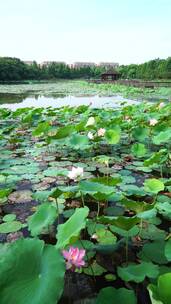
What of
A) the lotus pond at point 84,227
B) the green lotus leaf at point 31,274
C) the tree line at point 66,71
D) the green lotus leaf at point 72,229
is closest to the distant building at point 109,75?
the tree line at point 66,71

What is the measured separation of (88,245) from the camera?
1.42 meters

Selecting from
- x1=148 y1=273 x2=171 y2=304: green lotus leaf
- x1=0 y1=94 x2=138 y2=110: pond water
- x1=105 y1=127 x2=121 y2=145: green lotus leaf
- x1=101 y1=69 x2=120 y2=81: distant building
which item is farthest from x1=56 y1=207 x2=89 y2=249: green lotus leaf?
x1=101 y1=69 x2=120 y2=81: distant building

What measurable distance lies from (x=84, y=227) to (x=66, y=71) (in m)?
65.0

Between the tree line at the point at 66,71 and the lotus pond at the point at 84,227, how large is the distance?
3556 centimetres

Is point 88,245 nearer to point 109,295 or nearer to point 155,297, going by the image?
point 109,295

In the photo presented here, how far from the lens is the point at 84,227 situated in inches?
41.8

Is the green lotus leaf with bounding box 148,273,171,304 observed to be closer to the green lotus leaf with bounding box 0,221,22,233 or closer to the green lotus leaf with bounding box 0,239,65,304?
the green lotus leaf with bounding box 0,239,65,304

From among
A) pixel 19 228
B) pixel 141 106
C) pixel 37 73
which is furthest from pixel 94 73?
pixel 19 228

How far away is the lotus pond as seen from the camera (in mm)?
875

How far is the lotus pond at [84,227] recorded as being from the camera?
2.87ft

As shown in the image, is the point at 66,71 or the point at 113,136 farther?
the point at 66,71

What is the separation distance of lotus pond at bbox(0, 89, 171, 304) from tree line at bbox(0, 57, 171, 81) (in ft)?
117

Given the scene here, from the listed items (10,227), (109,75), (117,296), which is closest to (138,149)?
(10,227)

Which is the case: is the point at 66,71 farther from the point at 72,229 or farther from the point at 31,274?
the point at 31,274
